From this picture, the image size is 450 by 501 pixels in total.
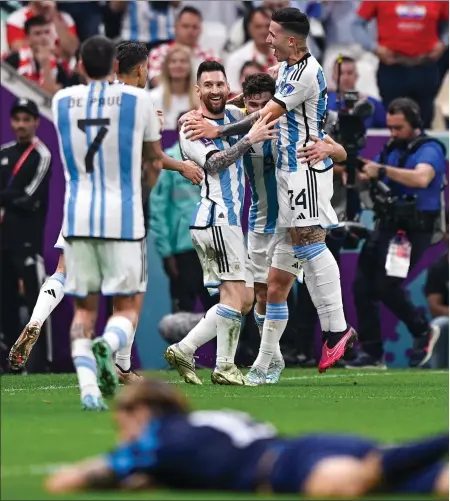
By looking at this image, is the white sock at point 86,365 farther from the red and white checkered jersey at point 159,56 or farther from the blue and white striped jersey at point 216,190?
the red and white checkered jersey at point 159,56

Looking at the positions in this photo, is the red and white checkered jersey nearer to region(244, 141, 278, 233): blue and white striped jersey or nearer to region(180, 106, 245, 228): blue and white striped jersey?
region(244, 141, 278, 233): blue and white striped jersey

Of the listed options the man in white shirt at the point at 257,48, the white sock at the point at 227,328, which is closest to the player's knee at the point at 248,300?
the white sock at the point at 227,328

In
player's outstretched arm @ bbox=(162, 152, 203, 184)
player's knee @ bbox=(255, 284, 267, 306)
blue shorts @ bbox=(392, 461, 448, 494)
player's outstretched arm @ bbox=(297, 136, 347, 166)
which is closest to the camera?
blue shorts @ bbox=(392, 461, 448, 494)

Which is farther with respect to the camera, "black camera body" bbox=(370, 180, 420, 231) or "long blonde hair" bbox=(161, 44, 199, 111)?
"long blonde hair" bbox=(161, 44, 199, 111)

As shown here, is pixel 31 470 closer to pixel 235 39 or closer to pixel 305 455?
pixel 305 455

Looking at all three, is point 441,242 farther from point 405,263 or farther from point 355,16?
point 355,16

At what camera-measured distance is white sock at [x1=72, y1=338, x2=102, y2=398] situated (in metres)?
9.62

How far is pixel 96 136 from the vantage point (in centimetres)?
984

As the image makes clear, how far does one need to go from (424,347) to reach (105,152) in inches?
300

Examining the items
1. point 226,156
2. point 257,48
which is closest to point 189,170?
point 226,156

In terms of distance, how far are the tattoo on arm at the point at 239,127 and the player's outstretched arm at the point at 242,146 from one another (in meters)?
0.16

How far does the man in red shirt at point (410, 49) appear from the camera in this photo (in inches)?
717

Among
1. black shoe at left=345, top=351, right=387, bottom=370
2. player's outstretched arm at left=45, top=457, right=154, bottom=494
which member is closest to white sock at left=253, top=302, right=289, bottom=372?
black shoe at left=345, top=351, right=387, bottom=370

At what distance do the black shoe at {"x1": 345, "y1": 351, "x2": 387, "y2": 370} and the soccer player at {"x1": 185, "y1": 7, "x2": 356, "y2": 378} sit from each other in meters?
3.79
